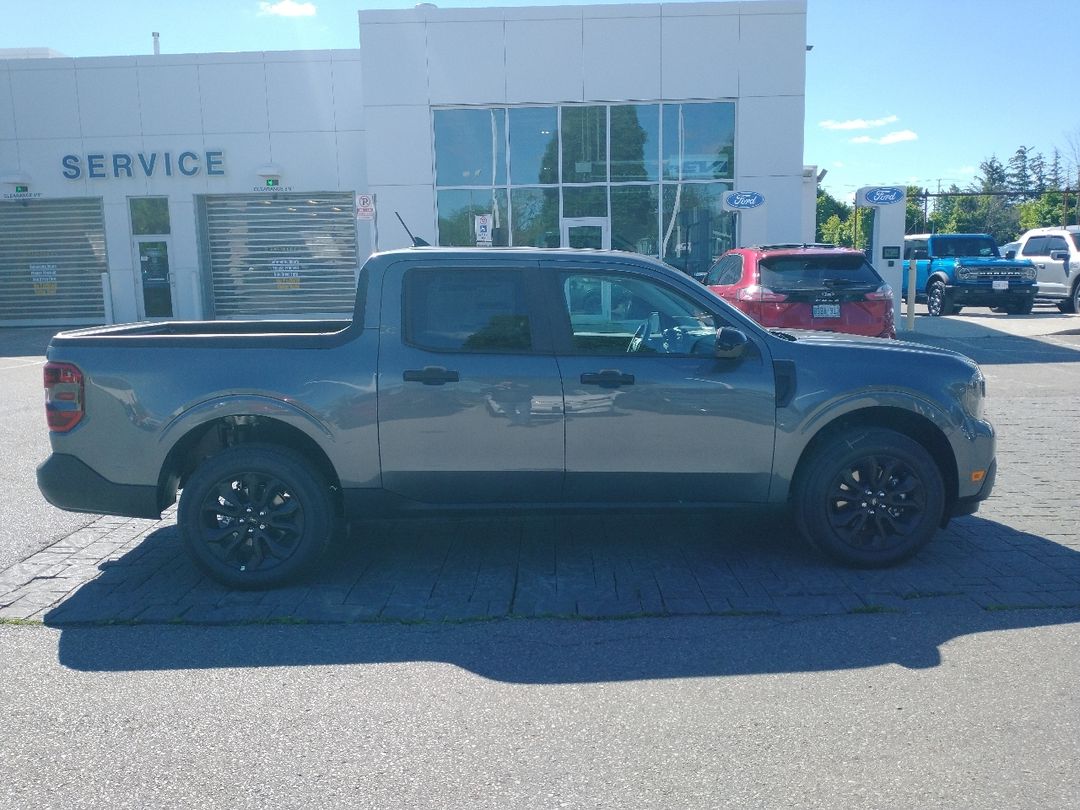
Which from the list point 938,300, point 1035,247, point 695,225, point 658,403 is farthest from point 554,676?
point 1035,247

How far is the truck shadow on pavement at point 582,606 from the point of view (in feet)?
14.2

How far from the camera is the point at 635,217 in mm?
21219

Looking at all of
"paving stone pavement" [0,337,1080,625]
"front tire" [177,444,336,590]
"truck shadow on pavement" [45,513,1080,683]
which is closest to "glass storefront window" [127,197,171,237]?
"paving stone pavement" [0,337,1080,625]

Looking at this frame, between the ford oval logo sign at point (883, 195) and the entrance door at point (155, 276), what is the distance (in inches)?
675

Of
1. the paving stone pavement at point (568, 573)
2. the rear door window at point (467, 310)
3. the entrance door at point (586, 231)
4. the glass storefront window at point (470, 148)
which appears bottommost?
the paving stone pavement at point (568, 573)

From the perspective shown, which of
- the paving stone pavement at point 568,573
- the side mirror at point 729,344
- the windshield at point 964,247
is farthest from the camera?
the windshield at point 964,247

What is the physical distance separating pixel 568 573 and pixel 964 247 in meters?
22.1

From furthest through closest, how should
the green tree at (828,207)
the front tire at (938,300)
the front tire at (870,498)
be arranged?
the green tree at (828,207) → the front tire at (938,300) → the front tire at (870,498)

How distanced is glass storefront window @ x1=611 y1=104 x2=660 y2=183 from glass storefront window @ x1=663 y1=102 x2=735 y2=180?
247 millimetres

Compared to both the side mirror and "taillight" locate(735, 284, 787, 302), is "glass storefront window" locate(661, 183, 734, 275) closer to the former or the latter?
"taillight" locate(735, 284, 787, 302)

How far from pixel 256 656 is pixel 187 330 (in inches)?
123

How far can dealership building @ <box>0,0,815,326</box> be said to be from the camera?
20297 millimetres

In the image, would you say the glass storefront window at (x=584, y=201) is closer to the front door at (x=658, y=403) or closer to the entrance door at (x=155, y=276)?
the entrance door at (x=155, y=276)

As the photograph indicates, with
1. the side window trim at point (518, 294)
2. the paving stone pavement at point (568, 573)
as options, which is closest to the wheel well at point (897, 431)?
the paving stone pavement at point (568, 573)
